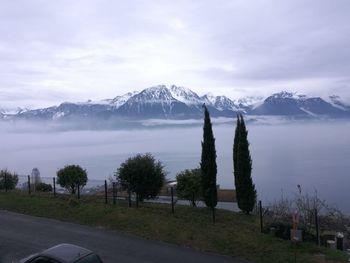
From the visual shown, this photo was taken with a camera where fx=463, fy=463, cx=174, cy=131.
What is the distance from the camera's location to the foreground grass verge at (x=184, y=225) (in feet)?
54.1

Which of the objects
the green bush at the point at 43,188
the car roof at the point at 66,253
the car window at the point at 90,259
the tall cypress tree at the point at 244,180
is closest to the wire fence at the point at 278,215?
the green bush at the point at 43,188

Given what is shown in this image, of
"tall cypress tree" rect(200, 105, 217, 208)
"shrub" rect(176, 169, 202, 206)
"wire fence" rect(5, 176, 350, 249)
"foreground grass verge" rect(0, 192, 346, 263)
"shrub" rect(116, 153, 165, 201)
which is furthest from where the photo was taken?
"shrub" rect(176, 169, 202, 206)

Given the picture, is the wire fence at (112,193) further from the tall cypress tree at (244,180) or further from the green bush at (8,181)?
the tall cypress tree at (244,180)

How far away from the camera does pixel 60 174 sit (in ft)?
108

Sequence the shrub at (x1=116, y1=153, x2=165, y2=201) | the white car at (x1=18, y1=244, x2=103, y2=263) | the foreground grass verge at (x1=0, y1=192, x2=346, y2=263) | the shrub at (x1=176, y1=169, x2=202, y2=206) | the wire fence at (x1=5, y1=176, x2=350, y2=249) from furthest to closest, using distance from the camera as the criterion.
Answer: the shrub at (x1=176, y1=169, x2=202, y2=206)
the shrub at (x1=116, y1=153, x2=165, y2=201)
the wire fence at (x1=5, y1=176, x2=350, y2=249)
the foreground grass verge at (x1=0, y1=192, x2=346, y2=263)
the white car at (x1=18, y1=244, x2=103, y2=263)

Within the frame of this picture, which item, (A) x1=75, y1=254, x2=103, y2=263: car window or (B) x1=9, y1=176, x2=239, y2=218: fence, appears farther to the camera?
(B) x1=9, y1=176, x2=239, y2=218: fence

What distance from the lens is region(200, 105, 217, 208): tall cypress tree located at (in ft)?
75.3

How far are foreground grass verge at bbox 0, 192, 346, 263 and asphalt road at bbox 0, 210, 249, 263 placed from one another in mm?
696

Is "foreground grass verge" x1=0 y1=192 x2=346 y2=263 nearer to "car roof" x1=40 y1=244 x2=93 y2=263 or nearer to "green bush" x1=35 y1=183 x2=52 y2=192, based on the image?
"green bush" x1=35 y1=183 x2=52 y2=192

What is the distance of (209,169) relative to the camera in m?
22.9

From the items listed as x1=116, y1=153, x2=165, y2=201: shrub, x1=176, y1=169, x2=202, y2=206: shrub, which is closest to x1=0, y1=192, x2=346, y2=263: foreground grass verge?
x1=116, y1=153, x2=165, y2=201: shrub

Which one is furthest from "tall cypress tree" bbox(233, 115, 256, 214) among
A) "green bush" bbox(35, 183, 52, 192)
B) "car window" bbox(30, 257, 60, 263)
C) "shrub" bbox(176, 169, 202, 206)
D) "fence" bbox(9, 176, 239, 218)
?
"green bush" bbox(35, 183, 52, 192)

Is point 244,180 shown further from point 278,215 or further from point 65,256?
point 65,256

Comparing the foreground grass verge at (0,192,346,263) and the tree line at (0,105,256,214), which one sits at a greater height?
the tree line at (0,105,256,214)
